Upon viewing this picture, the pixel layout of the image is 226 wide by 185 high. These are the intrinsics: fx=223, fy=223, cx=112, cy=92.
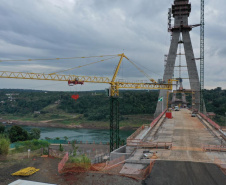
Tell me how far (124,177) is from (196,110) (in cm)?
4599

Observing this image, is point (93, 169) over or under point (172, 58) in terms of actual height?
under

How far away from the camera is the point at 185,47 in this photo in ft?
198

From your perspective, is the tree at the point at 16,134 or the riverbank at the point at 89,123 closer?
the tree at the point at 16,134

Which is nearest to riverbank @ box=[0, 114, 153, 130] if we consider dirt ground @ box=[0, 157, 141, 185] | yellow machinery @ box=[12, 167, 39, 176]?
dirt ground @ box=[0, 157, 141, 185]

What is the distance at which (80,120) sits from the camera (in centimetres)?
11244

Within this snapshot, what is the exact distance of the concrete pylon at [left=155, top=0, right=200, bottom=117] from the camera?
59000mm

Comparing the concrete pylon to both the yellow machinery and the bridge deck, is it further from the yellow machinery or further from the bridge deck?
the yellow machinery

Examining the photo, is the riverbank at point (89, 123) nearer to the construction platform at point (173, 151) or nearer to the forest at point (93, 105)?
the forest at point (93, 105)

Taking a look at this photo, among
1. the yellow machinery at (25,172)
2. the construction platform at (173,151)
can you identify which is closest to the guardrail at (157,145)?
the construction platform at (173,151)

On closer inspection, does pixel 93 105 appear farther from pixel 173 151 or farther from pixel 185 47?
pixel 173 151

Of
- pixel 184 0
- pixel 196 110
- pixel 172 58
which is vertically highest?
pixel 184 0

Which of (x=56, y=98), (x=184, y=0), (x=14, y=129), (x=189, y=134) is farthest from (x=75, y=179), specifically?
(x=56, y=98)

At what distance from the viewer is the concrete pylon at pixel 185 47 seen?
5900 centimetres

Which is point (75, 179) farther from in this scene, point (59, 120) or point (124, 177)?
point (59, 120)
